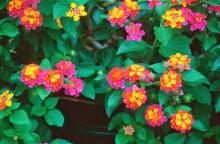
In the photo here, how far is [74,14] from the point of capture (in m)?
1.56

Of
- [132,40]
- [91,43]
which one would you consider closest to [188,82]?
[132,40]

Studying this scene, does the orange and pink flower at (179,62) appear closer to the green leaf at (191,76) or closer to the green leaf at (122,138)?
the green leaf at (191,76)

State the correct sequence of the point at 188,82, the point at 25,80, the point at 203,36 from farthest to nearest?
the point at 203,36 < the point at 188,82 < the point at 25,80

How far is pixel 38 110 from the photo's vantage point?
5.06 ft

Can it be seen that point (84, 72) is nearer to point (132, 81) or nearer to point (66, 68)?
point (66, 68)

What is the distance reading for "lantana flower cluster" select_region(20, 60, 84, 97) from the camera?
147cm

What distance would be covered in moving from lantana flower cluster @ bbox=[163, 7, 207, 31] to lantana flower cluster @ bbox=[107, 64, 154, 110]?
0.59 feet

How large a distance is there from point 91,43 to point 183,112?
0.91 m

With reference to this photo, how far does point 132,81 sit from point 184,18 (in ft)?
0.93

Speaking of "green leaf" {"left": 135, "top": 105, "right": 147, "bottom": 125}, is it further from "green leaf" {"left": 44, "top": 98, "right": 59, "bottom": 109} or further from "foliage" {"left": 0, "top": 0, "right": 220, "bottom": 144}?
"green leaf" {"left": 44, "top": 98, "right": 59, "bottom": 109}

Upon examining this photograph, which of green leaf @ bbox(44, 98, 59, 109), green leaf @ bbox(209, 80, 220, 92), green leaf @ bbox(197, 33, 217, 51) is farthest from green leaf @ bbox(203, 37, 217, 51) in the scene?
green leaf @ bbox(44, 98, 59, 109)

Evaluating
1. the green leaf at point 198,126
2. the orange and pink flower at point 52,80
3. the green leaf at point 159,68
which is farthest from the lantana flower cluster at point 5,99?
A: the green leaf at point 198,126

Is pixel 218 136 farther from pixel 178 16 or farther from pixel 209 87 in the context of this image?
pixel 178 16

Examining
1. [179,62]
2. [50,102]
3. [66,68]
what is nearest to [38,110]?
[50,102]
